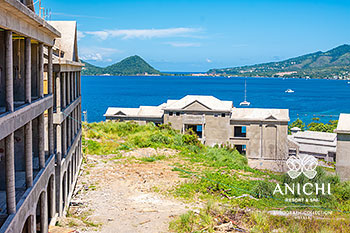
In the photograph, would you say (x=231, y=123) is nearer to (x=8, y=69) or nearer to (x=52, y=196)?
(x=52, y=196)

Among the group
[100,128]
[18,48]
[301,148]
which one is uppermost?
[18,48]

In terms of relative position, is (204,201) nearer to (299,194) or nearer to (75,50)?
(299,194)

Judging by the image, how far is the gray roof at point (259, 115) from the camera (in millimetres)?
33312

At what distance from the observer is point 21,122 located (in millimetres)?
7105

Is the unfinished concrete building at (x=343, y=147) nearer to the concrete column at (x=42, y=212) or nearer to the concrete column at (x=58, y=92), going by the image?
the concrete column at (x=58, y=92)

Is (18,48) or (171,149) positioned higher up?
(18,48)

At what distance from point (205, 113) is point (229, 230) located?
22.9 m


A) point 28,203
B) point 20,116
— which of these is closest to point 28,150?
point 20,116

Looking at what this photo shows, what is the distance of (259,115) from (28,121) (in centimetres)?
2796

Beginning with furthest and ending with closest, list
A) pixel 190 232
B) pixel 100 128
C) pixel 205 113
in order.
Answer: pixel 205 113
pixel 100 128
pixel 190 232

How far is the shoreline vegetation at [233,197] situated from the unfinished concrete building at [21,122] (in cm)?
463

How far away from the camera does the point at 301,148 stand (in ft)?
133

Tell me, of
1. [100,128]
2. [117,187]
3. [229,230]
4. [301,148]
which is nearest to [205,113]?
[100,128]

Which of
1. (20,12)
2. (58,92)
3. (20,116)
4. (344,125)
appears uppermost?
(20,12)
